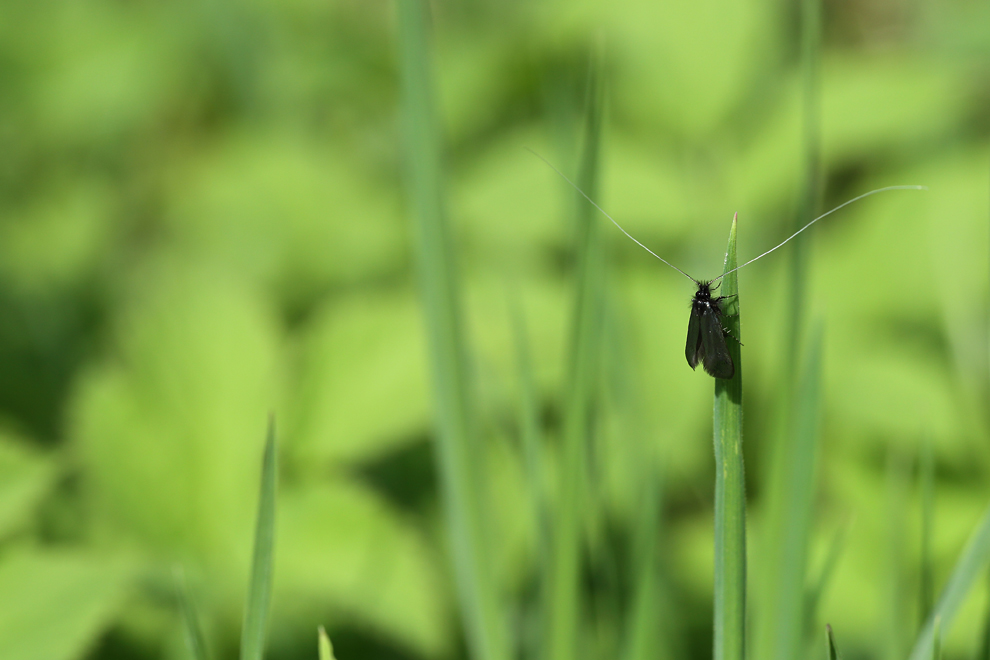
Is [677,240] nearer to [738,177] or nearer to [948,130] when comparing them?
[738,177]

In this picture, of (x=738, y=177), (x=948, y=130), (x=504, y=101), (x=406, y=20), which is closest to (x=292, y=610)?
(x=406, y=20)

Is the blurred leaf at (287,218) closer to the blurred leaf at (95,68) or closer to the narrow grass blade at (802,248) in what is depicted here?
the blurred leaf at (95,68)

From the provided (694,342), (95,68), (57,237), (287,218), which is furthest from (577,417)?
(95,68)

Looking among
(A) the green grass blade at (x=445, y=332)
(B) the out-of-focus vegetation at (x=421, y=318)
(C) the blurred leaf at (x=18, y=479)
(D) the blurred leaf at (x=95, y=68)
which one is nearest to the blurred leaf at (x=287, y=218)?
(B) the out-of-focus vegetation at (x=421, y=318)

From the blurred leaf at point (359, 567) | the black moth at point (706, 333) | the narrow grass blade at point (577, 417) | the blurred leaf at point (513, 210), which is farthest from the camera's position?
the blurred leaf at point (513, 210)

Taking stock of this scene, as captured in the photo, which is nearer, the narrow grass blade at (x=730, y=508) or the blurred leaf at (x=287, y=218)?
the narrow grass blade at (x=730, y=508)

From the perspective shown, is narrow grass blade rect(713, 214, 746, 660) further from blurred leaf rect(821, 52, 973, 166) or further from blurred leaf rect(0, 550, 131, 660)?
blurred leaf rect(821, 52, 973, 166)
